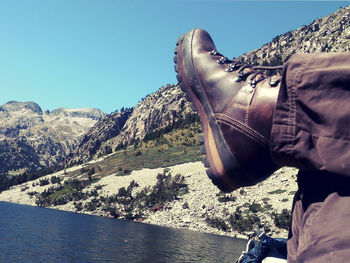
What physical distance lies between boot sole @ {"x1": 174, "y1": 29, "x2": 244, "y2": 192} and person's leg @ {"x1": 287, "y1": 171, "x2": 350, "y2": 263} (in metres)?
0.56

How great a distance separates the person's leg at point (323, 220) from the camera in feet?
3.43

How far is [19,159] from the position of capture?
568 feet

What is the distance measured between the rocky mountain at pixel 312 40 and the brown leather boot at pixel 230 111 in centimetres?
9389

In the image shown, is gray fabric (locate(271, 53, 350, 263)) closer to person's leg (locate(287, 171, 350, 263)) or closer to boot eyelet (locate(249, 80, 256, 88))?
person's leg (locate(287, 171, 350, 263))

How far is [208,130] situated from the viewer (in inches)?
86.1

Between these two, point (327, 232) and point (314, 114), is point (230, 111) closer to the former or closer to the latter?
point (314, 114)

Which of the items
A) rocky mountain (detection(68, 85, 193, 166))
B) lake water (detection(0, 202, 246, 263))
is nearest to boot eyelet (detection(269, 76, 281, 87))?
lake water (detection(0, 202, 246, 263))

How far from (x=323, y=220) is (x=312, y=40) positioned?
117 meters

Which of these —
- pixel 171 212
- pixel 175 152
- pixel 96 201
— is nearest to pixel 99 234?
pixel 171 212

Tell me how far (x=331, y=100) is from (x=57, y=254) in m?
22.4

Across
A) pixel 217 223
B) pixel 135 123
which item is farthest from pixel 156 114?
pixel 217 223

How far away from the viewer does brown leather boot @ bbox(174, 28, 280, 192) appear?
1.76m

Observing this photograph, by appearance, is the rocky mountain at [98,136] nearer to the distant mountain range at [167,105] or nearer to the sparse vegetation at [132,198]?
the distant mountain range at [167,105]

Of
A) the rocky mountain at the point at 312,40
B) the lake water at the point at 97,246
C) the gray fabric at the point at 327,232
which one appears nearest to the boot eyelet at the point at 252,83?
the gray fabric at the point at 327,232
